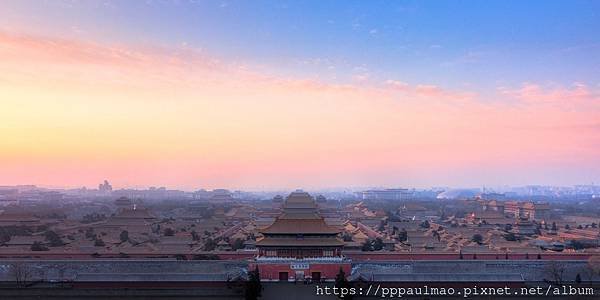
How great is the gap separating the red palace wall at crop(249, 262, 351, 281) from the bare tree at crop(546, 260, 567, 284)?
28.9ft

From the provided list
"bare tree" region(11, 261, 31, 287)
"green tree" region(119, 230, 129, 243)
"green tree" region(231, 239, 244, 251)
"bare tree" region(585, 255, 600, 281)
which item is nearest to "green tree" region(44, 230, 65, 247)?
"green tree" region(119, 230, 129, 243)

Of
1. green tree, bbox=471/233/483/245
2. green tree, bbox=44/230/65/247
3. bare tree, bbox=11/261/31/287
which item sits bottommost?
bare tree, bbox=11/261/31/287

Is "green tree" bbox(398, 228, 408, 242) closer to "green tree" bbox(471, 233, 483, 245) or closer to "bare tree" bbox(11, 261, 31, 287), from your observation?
"green tree" bbox(471, 233, 483, 245)

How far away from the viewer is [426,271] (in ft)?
82.2

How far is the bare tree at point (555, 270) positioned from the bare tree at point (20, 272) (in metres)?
22.1

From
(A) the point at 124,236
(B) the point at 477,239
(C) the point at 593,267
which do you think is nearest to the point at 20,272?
(A) the point at 124,236

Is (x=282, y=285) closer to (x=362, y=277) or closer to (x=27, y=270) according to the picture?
(x=362, y=277)

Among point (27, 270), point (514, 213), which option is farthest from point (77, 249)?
point (514, 213)

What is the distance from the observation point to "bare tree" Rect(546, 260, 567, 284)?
80.3 feet

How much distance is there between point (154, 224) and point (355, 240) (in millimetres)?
21416

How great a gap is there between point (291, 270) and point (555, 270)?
11.2 meters

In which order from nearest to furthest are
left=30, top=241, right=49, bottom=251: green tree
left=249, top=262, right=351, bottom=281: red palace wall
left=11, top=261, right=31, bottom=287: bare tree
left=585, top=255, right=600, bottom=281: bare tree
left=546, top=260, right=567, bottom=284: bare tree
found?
left=11, top=261, right=31, bottom=287: bare tree, left=249, top=262, right=351, bottom=281: red palace wall, left=546, top=260, right=567, bottom=284: bare tree, left=585, top=255, right=600, bottom=281: bare tree, left=30, top=241, right=49, bottom=251: green tree

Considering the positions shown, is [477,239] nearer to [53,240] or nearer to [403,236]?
[403,236]

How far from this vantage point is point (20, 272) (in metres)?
24.3
